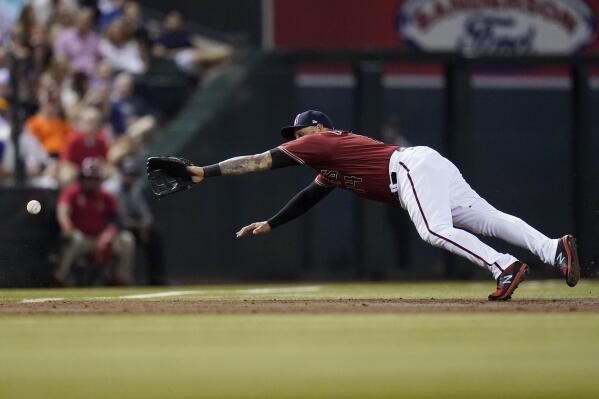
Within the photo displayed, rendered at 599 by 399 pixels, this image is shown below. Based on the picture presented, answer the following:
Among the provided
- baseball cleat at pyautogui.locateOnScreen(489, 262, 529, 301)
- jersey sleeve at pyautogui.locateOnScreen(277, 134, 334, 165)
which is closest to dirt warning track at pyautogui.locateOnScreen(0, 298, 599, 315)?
baseball cleat at pyautogui.locateOnScreen(489, 262, 529, 301)

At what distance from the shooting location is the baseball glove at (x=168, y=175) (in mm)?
10727

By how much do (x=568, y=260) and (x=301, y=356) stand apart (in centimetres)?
356

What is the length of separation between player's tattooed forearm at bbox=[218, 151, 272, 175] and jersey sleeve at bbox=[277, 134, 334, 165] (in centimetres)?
16

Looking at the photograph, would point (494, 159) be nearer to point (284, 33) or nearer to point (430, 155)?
point (284, 33)

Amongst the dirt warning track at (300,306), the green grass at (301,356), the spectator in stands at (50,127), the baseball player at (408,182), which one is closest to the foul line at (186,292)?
the dirt warning track at (300,306)

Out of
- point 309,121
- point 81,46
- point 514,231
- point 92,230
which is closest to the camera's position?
point 514,231

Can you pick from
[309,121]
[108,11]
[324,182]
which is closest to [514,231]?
[324,182]

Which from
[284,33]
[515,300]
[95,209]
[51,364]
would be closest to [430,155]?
[515,300]

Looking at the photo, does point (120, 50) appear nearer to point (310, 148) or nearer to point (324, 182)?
point (324, 182)

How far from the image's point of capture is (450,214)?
1059 centimetres

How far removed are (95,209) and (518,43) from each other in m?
8.41

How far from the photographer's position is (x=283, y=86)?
54.9 ft

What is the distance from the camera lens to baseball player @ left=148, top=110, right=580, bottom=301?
10406 mm

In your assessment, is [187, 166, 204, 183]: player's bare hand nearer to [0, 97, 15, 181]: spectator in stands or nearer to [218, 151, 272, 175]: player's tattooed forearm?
[218, 151, 272, 175]: player's tattooed forearm
